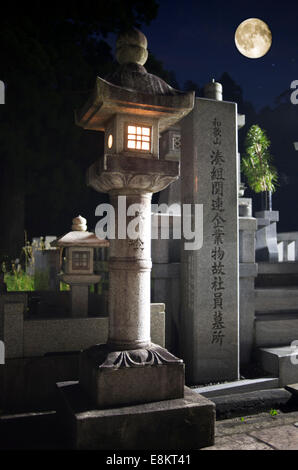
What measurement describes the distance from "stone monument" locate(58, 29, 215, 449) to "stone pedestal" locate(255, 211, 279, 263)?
21.0ft

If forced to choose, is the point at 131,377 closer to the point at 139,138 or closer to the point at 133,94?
the point at 139,138

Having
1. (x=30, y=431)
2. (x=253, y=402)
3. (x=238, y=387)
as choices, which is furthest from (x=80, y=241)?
(x=253, y=402)

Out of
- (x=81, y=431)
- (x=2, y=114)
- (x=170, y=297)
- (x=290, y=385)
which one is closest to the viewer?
(x=81, y=431)

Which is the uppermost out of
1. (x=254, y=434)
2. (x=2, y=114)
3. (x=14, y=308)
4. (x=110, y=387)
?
(x=2, y=114)

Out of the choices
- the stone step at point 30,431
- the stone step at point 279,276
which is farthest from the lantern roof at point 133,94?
the stone step at point 279,276

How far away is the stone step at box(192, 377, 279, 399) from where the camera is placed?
568 centimetres

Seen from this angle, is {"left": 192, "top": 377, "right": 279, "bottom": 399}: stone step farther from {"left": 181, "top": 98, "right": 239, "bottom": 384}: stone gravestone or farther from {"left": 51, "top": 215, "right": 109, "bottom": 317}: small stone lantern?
{"left": 51, "top": 215, "right": 109, "bottom": 317}: small stone lantern

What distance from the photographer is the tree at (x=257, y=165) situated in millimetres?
14898

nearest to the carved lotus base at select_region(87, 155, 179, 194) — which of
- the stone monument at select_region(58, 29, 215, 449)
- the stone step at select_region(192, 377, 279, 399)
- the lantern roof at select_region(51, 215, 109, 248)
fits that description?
the stone monument at select_region(58, 29, 215, 449)

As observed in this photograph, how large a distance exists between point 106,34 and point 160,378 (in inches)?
447

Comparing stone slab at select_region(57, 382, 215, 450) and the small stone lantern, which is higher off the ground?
the small stone lantern

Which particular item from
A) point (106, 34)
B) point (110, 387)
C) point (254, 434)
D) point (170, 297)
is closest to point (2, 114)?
point (106, 34)
